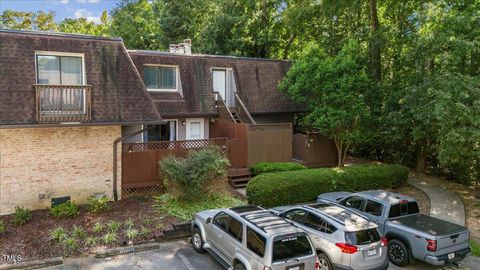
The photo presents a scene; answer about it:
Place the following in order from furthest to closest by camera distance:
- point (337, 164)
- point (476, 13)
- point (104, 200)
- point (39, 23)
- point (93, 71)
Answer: point (39, 23) < point (337, 164) < point (476, 13) < point (93, 71) < point (104, 200)

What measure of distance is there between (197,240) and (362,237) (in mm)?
4564

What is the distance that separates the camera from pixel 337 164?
794 inches

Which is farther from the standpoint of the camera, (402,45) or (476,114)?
(402,45)

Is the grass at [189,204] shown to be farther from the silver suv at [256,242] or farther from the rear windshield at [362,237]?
the rear windshield at [362,237]

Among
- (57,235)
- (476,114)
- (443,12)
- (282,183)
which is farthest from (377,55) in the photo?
(57,235)

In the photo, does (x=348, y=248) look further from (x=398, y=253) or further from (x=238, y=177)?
(x=238, y=177)

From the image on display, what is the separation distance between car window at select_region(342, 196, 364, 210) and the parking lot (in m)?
2.15

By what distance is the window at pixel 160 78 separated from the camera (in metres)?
18.2

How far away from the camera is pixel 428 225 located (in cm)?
1046

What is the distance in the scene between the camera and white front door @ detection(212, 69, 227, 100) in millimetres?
20453

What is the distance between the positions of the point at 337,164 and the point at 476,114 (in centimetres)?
794

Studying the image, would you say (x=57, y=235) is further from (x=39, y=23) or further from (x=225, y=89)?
(x=39, y=23)

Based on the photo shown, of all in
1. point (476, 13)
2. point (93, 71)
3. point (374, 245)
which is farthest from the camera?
point (476, 13)

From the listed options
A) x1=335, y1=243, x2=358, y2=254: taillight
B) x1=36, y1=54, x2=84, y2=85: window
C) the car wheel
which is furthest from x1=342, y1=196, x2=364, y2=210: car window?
x1=36, y1=54, x2=84, y2=85: window
